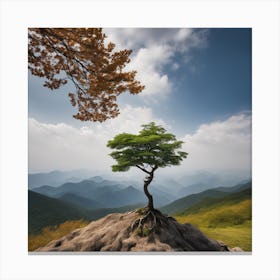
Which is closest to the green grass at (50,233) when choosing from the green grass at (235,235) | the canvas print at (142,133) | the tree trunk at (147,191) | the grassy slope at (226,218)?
the canvas print at (142,133)

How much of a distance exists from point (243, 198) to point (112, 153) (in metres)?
2.16

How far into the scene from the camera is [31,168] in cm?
322

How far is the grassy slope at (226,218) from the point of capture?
10.3 ft

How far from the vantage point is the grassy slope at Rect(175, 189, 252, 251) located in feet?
10.3

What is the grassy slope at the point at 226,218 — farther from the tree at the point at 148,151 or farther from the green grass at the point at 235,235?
the tree at the point at 148,151

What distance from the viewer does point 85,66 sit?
3064 mm

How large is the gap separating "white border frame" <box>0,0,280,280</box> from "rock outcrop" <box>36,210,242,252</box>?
0.14 metres

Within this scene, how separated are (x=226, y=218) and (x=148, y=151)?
65.5 inches

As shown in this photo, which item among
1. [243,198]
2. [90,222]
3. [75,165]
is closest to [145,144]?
[75,165]
